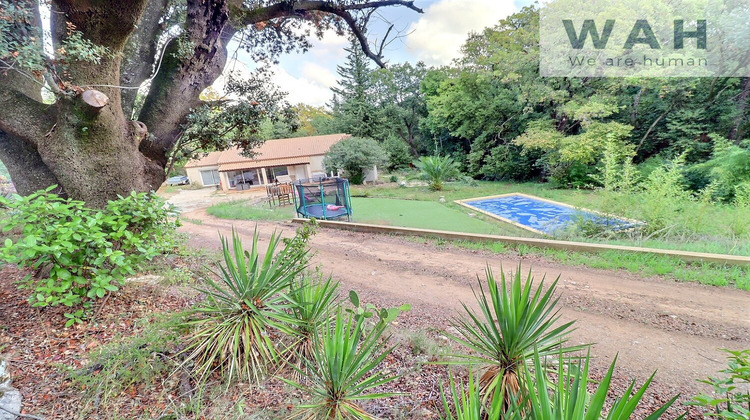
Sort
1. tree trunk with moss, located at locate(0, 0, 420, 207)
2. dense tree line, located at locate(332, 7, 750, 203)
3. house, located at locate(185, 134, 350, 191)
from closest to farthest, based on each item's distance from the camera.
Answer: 1. tree trunk with moss, located at locate(0, 0, 420, 207)
2. dense tree line, located at locate(332, 7, 750, 203)
3. house, located at locate(185, 134, 350, 191)

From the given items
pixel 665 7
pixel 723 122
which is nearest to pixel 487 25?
pixel 665 7

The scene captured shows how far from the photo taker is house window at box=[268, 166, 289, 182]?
73.3 feet

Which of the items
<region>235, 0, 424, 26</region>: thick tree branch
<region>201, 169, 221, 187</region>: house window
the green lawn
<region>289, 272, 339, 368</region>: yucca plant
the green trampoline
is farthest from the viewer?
<region>201, 169, 221, 187</region>: house window

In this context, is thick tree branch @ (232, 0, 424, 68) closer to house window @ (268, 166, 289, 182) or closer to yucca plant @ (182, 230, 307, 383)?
yucca plant @ (182, 230, 307, 383)

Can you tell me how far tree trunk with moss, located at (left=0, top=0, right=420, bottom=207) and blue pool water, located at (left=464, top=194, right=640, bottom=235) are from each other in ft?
23.7

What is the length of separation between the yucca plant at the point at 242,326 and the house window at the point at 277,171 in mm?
21504

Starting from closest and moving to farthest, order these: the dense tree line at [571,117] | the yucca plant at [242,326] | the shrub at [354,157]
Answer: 1. the yucca plant at [242,326]
2. the dense tree line at [571,117]
3. the shrub at [354,157]

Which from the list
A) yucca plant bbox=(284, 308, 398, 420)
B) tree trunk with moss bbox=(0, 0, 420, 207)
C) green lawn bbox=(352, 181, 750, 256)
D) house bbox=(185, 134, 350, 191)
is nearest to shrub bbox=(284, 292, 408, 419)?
yucca plant bbox=(284, 308, 398, 420)

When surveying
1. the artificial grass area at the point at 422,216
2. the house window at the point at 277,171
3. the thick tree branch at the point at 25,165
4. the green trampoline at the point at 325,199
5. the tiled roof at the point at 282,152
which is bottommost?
the artificial grass area at the point at 422,216

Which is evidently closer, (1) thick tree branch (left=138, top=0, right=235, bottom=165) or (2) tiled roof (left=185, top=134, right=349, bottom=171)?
(1) thick tree branch (left=138, top=0, right=235, bottom=165)

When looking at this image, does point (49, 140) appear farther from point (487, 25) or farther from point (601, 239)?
point (487, 25)

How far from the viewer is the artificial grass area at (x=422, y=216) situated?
7.66 meters

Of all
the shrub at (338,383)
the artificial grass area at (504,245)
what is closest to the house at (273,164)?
the artificial grass area at (504,245)

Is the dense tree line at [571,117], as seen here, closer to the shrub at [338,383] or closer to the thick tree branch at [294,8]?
the thick tree branch at [294,8]
